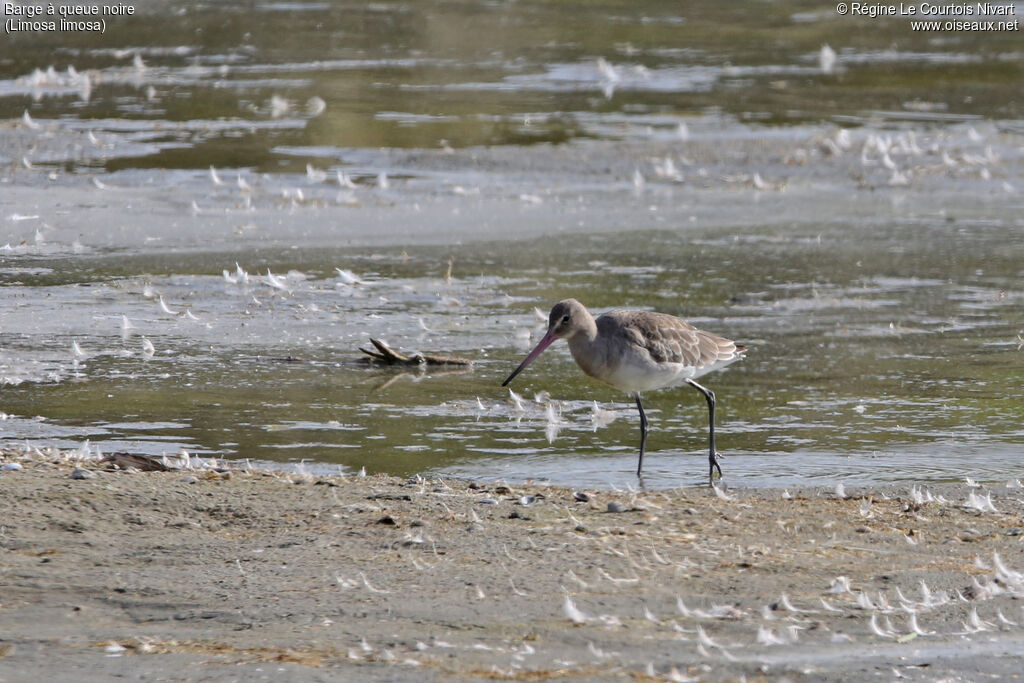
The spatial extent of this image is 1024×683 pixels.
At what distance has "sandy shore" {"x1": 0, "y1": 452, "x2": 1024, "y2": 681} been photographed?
564 centimetres

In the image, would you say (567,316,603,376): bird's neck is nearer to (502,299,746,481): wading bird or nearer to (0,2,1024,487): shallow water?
(502,299,746,481): wading bird

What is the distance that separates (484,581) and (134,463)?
7.84 feet

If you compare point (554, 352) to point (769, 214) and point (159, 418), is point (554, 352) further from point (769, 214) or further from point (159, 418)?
point (769, 214)

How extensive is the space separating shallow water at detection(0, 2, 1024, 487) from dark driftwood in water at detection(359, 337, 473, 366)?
0.44ft

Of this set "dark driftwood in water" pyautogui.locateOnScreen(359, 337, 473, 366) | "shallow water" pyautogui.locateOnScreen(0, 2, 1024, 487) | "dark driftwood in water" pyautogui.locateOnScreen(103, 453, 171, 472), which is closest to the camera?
"dark driftwood in water" pyautogui.locateOnScreen(103, 453, 171, 472)

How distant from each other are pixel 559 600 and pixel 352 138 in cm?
1336

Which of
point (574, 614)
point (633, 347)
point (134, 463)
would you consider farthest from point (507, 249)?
point (574, 614)

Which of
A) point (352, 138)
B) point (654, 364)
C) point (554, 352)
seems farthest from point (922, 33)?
point (654, 364)

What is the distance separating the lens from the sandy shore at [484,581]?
564 cm

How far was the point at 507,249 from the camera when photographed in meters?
14.0

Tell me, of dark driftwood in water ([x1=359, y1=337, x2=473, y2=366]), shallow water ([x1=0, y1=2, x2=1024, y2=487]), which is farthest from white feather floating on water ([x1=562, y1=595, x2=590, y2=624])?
dark driftwood in water ([x1=359, y1=337, x2=473, y2=366])

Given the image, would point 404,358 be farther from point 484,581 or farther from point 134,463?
point 484,581

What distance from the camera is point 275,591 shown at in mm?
6266

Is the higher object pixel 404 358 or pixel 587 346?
pixel 587 346
